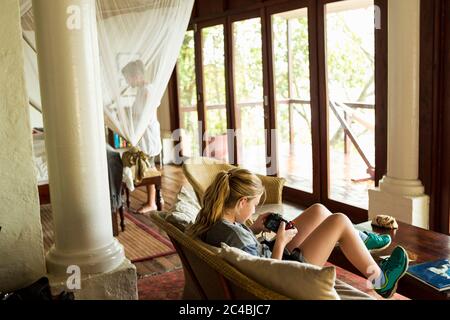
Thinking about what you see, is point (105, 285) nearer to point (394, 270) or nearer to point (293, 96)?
point (394, 270)

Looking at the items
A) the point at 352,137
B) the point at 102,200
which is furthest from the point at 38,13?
the point at 352,137

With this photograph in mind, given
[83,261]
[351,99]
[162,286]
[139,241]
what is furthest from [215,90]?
[83,261]

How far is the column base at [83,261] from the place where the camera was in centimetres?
270

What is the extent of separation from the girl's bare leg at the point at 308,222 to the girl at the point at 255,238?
0.46ft

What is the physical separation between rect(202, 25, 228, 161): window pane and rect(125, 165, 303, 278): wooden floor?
0.66 metres

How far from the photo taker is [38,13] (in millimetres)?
2576

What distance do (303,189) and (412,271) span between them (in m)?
3.12

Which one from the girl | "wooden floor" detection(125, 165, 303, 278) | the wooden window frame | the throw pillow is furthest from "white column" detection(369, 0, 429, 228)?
the throw pillow

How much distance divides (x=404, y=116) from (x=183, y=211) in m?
2.15

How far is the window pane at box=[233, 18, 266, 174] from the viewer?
595 cm

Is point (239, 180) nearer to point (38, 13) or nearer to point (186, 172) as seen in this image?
point (38, 13)

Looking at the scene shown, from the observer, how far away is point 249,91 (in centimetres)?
620

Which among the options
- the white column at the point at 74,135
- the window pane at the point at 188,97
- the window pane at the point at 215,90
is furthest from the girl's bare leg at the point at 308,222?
the window pane at the point at 188,97

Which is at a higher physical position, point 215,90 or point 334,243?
point 215,90
